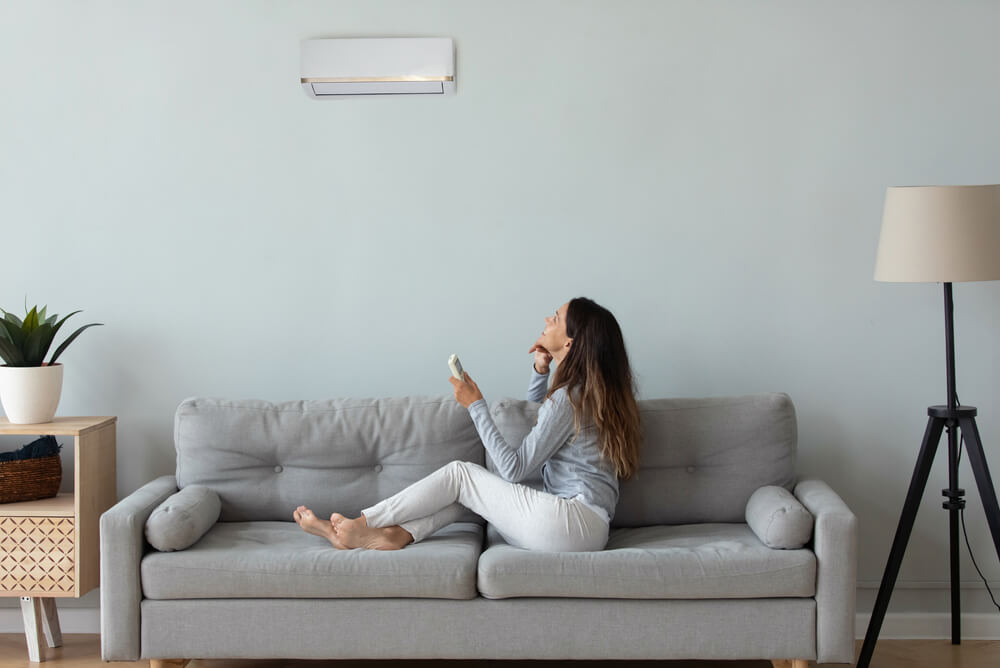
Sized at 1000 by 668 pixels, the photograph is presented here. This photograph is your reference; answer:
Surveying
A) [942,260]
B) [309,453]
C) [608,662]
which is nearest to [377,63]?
[309,453]

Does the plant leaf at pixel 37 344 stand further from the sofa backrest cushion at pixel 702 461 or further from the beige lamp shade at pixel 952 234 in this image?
the beige lamp shade at pixel 952 234

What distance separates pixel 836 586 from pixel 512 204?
5.59 ft

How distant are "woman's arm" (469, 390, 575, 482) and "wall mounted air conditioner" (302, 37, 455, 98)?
1.27m

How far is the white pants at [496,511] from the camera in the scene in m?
2.77

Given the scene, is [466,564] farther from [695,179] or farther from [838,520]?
[695,179]

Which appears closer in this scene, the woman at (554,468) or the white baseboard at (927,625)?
the woman at (554,468)

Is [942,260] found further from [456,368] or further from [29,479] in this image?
[29,479]

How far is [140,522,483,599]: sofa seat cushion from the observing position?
2.69 meters

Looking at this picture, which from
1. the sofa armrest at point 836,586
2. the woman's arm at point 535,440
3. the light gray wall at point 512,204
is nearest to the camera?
the sofa armrest at point 836,586

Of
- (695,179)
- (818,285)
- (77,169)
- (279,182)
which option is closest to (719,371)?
(818,285)

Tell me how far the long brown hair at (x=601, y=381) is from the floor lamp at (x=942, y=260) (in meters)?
0.94

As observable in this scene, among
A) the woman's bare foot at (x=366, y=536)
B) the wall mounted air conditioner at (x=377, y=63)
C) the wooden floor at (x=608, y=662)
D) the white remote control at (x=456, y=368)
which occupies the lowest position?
the wooden floor at (x=608, y=662)

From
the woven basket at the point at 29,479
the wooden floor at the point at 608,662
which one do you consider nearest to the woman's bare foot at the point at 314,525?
the wooden floor at the point at 608,662

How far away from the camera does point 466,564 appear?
8.87 ft
